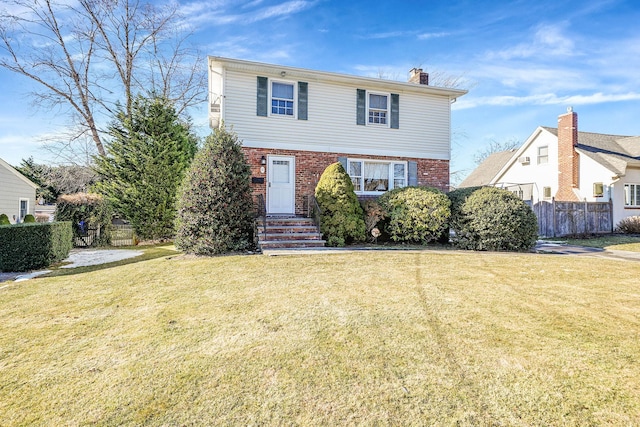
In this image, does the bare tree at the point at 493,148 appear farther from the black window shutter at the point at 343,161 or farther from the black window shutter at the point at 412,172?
the black window shutter at the point at 343,161

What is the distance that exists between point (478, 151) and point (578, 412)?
132ft

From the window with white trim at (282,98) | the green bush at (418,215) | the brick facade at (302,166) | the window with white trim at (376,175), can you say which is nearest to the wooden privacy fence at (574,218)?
the brick facade at (302,166)

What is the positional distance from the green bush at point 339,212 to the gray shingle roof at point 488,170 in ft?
58.3

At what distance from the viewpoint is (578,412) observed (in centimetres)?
211

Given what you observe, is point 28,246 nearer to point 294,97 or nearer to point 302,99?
point 294,97

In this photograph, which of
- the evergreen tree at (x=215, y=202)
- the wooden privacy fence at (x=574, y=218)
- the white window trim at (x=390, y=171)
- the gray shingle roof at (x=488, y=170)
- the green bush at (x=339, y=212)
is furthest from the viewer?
the gray shingle roof at (x=488, y=170)

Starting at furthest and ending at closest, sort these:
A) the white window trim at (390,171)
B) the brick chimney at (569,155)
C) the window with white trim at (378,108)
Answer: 1. the brick chimney at (569,155)
2. the window with white trim at (378,108)
3. the white window trim at (390,171)

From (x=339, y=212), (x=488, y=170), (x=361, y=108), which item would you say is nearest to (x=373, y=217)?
(x=339, y=212)

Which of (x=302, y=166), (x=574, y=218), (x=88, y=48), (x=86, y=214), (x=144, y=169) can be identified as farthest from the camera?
(x=88, y=48)

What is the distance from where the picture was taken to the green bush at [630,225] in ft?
47.6

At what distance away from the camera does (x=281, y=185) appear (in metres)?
11.6

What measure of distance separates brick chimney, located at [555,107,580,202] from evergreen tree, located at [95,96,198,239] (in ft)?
61.1

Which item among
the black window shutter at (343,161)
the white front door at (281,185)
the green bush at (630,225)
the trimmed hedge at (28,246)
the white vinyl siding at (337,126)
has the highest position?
the white vinyl siding at (337,126)

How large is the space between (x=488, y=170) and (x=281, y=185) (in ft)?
65.3
